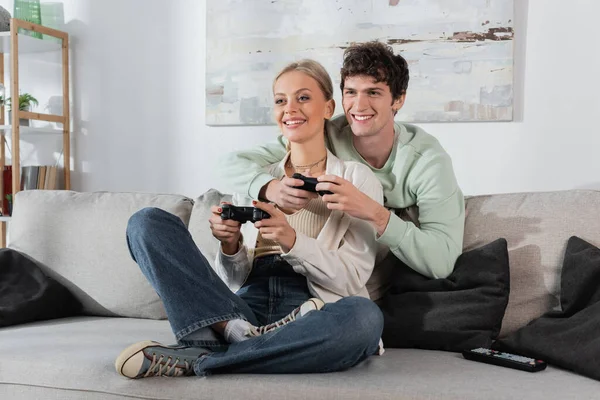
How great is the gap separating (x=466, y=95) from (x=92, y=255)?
57.5 inches

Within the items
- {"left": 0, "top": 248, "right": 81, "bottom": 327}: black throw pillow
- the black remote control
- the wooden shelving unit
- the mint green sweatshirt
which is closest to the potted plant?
the wooden shelving unit

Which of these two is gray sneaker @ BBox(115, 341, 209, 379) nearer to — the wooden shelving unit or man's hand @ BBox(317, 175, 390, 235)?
man's hand @ BBox(317, 175, 390, 235)

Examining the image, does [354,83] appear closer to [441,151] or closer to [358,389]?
[441,151]

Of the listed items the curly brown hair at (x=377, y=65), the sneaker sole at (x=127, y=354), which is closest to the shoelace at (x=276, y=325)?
the sneaker sole at (x=127, y=354)

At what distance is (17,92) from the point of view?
331cm

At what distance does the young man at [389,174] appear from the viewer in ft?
6.21

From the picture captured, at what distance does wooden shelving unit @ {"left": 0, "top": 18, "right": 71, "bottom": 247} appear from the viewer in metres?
3.30

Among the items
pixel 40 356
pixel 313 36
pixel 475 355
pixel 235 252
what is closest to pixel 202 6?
pixel 313 36

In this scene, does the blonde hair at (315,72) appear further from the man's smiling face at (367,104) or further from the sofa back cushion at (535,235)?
the sofa back cushion at (535,235)

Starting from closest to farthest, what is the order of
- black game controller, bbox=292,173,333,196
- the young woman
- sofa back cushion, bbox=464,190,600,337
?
1. the young woman
2. black game controller, bbox=292,173,333,196
3. sofa back cushion, bbox=464,190,600,337

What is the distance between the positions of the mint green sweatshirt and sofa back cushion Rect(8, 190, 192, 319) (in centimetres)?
44

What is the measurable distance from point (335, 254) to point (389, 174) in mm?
353

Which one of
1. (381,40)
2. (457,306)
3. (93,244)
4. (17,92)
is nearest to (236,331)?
(457,306)

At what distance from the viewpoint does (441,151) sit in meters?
2.06
